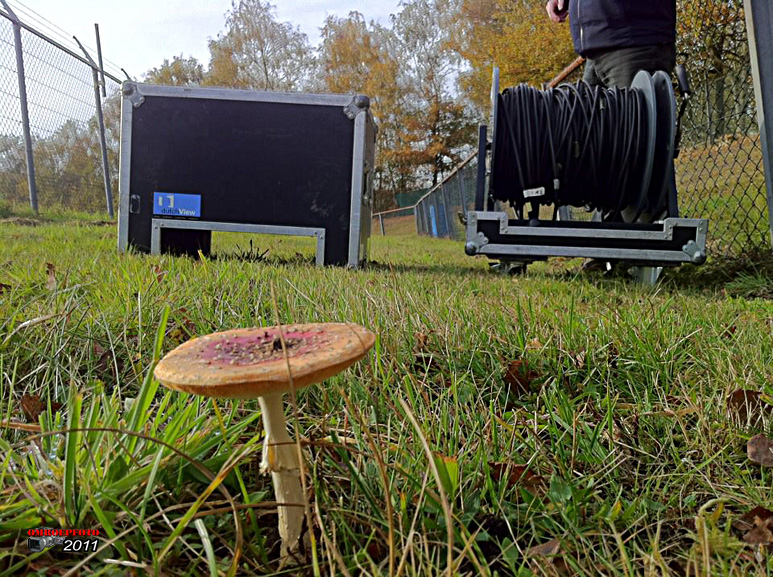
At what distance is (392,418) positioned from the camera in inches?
44.9

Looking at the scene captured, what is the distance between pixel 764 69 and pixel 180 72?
114 feet

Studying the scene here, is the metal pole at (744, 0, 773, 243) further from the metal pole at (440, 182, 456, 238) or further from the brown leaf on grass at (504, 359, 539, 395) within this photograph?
the metal pole at (440, 182, 456, 238)

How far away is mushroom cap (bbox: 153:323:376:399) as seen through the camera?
2.01 feet

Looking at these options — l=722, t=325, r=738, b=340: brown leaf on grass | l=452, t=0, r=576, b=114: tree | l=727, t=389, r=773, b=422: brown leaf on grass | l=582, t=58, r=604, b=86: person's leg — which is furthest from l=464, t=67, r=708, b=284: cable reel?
l=452, t=0, r=576, b=114: tree

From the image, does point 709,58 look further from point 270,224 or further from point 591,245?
point 270,224

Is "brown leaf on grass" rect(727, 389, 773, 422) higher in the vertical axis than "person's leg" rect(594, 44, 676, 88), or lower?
lower

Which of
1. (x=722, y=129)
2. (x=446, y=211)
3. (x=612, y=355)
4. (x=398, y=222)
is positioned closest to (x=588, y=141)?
(x=722, y=129)

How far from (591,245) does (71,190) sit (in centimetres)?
857

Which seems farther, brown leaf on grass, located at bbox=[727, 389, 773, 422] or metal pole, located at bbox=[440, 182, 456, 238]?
metal pole, located at bbox=[440, 182, 456, 238]

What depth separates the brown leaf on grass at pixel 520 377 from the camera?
Result: 1.36 metres

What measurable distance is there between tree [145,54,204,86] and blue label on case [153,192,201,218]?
103 feet


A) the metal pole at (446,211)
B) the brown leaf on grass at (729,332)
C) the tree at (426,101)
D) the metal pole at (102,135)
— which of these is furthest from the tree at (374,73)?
Answer: the brown leaf on grass at (729,332)

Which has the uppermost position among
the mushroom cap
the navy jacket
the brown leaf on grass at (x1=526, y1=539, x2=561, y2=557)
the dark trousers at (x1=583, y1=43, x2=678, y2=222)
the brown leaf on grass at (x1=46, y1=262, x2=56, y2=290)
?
the navy jacket

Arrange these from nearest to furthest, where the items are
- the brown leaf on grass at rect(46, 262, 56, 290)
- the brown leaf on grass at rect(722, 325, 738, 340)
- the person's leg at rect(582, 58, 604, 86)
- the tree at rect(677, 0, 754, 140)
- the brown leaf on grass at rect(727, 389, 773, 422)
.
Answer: the brown leaf on grass at rect(727, 389, 773, 422) → the brown leaf on grass at rect(722, 325, 738, 340) → the brown leaf on grass at rect(46, 262, 56, 290) → the tree at rect(677, 0, 754, 140) → the person's leg at rect(582, 58, 604, 86)
